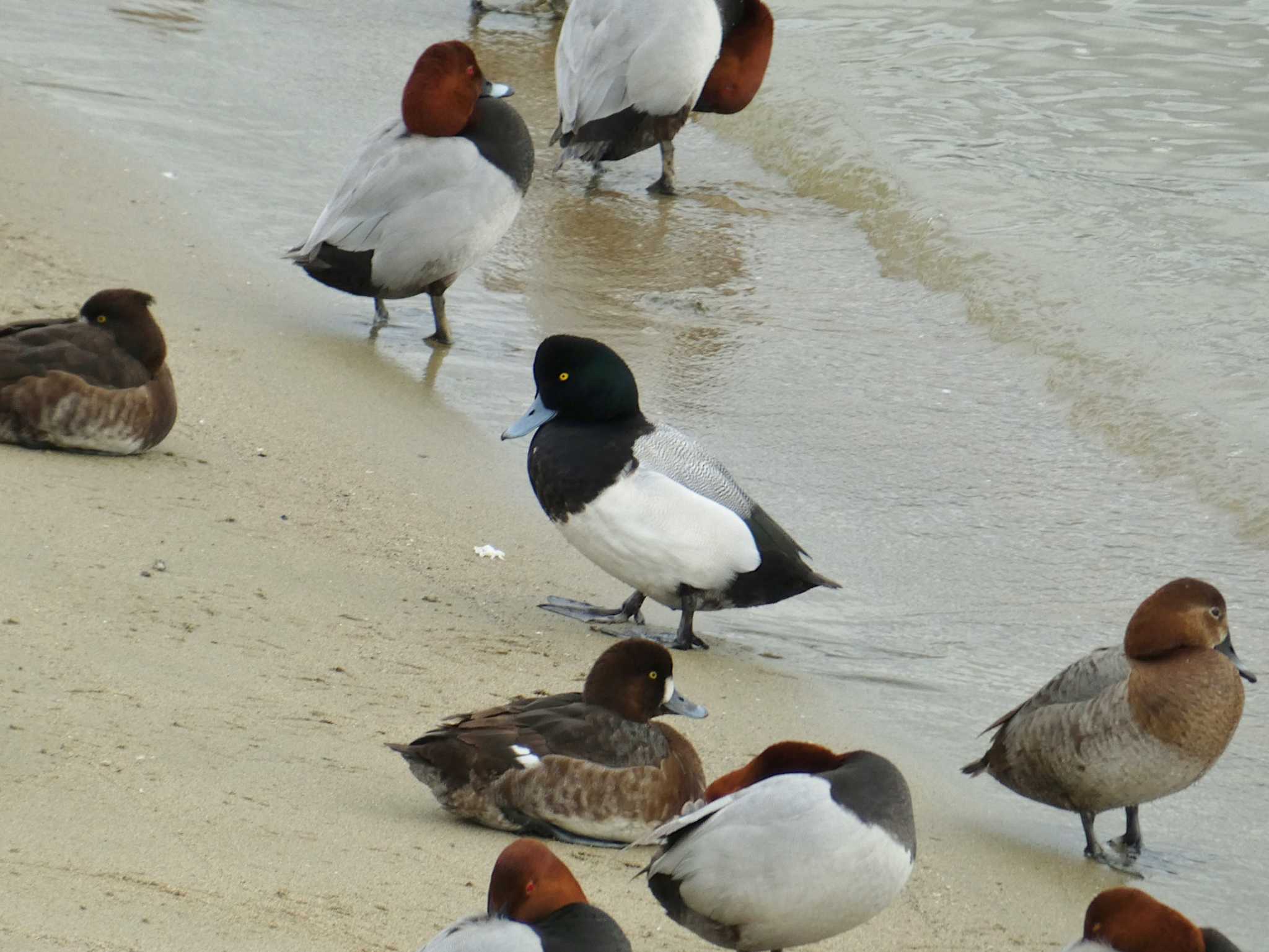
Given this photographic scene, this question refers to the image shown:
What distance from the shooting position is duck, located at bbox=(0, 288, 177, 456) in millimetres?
5707

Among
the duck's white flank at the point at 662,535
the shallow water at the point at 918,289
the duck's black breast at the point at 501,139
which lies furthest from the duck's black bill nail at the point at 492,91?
the duck's white flank at the point at 662,535

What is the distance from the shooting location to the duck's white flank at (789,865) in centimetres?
365

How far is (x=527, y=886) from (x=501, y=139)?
533 cm

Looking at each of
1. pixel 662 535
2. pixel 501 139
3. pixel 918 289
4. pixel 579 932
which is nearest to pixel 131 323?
pixel 662 535

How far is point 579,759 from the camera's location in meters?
4.20

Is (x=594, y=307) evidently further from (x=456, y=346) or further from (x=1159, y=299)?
(x=1159, y=299)

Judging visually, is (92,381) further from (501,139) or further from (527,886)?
(527,886)

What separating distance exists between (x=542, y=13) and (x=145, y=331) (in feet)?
31.9

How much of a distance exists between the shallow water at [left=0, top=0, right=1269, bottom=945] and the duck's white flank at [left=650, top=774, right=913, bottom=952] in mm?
1124

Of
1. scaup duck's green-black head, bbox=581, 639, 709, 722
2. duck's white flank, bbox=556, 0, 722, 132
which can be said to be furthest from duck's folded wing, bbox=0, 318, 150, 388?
duck's white flank, bbox=556, 0, 722, 132

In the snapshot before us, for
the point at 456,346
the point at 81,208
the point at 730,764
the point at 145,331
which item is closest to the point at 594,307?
the point at 456,346

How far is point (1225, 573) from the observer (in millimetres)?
6414

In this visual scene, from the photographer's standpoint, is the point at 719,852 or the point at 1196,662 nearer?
the point at 719,852

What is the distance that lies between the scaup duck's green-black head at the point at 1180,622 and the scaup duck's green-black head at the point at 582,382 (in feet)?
5.69
